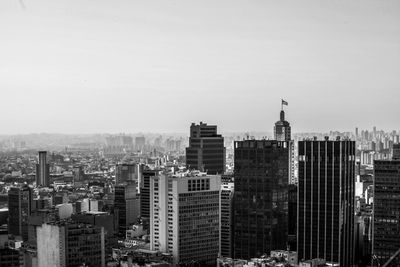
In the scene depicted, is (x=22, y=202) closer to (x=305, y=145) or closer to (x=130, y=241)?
(x=130, y=241)

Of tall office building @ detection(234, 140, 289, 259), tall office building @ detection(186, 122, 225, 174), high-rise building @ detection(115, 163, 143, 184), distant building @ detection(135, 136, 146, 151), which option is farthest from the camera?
high-rise building @ detection(115, 163, 143, 184)

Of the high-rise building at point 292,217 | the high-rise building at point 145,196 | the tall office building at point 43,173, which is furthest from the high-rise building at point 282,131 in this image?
the tall office building at point 43,173

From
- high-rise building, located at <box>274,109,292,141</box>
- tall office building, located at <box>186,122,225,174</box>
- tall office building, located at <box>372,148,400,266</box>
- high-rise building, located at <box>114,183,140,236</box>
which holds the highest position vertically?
high-rise building, located at <box>274,109,292,141</box>

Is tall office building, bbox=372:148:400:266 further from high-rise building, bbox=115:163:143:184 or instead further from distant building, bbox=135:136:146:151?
high-rise building, bbox=115:163:143:184

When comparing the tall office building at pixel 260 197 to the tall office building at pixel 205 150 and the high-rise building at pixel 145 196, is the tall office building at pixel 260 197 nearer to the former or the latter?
the tall office building at pixel 205 150


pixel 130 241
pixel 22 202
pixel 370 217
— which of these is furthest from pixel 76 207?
pixel 370 217

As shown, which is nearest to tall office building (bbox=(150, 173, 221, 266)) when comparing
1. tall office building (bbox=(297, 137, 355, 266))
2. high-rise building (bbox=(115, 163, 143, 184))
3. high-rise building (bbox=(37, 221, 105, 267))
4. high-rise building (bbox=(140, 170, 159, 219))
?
tall office building (bbox=(297, 137, 355, 266))

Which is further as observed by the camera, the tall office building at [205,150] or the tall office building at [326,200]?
the tall office building at [205,150]
